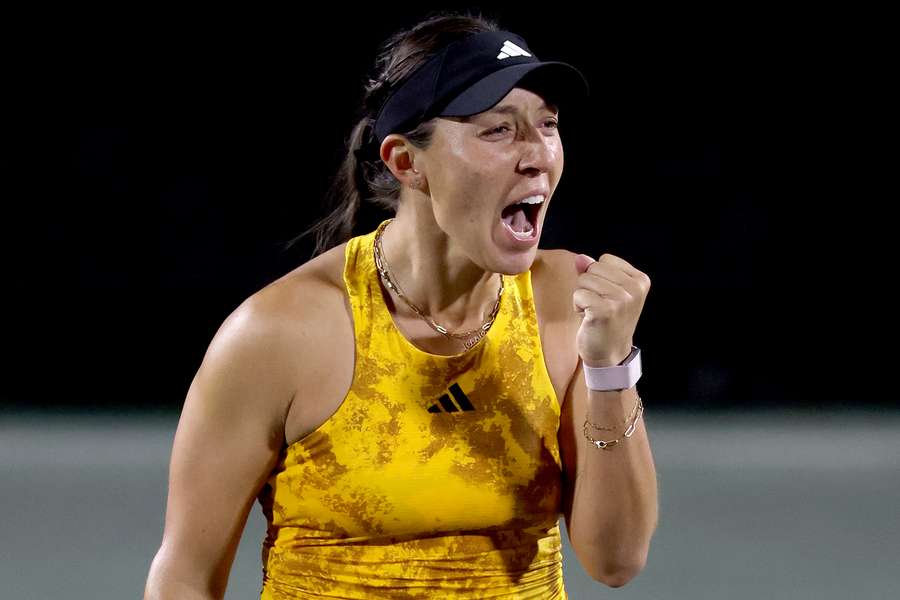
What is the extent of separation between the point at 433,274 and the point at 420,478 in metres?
0.23

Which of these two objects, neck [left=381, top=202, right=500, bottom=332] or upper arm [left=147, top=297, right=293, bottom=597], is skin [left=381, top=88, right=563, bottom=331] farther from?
upper arm [left=147, top=297, right=293, bottom=597]

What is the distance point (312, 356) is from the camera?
49.3 inches

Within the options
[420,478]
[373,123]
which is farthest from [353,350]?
[373,123]

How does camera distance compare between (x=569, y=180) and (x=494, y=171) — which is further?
(x=569, y=180)

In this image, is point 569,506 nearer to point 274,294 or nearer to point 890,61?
point 274,294

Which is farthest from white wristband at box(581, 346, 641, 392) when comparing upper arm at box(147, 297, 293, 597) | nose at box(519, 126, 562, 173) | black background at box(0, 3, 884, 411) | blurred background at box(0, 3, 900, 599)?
black background at box(0, 3, 884, 411)

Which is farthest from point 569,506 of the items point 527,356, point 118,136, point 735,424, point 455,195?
point 118,136

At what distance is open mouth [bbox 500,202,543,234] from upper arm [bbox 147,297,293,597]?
0.26 m

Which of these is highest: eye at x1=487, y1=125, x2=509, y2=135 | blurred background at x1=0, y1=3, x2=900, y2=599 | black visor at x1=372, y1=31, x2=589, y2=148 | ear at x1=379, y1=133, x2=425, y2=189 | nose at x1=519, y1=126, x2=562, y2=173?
black visor at x1=372, y1=31, x2=589, y2=148

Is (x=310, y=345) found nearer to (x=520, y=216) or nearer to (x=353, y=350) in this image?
(x=353, y=350)

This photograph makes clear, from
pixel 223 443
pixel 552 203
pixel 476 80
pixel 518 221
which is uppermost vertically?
pixel 476 80

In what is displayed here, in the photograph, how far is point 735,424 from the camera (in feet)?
12.4

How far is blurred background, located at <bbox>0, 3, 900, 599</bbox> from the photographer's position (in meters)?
3.74

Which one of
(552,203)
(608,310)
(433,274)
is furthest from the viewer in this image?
(552,203)
